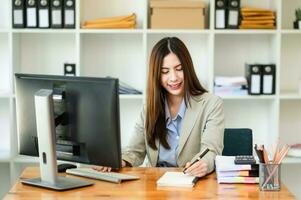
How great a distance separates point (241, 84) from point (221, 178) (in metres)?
1.85

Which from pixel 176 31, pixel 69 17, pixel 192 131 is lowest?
pixel 192 131

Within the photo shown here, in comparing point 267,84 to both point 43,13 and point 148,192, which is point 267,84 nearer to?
point 43,13

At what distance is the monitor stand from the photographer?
2.45 m

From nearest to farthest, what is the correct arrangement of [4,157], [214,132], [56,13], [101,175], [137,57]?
[101,175] < [214,132] < [56,13] < [4,157] < [137,57]

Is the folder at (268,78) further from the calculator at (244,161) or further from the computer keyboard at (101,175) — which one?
the computer keyboard at (101,175)

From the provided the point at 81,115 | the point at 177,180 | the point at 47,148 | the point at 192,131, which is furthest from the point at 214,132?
the point at 47,148

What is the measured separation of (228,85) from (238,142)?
3.52 ft

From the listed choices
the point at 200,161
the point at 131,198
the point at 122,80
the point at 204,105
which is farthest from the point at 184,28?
the point at 131,198

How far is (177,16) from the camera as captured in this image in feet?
13.9

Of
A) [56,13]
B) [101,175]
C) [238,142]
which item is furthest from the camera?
[56,13]

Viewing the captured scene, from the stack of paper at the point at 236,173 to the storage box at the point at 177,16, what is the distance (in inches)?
73.2

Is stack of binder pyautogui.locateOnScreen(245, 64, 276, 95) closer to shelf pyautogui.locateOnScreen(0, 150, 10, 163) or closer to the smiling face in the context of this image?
the smiling face

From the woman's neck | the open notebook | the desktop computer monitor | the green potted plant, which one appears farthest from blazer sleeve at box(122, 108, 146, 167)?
the green potted plant

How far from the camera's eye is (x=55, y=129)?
252 centimetres
